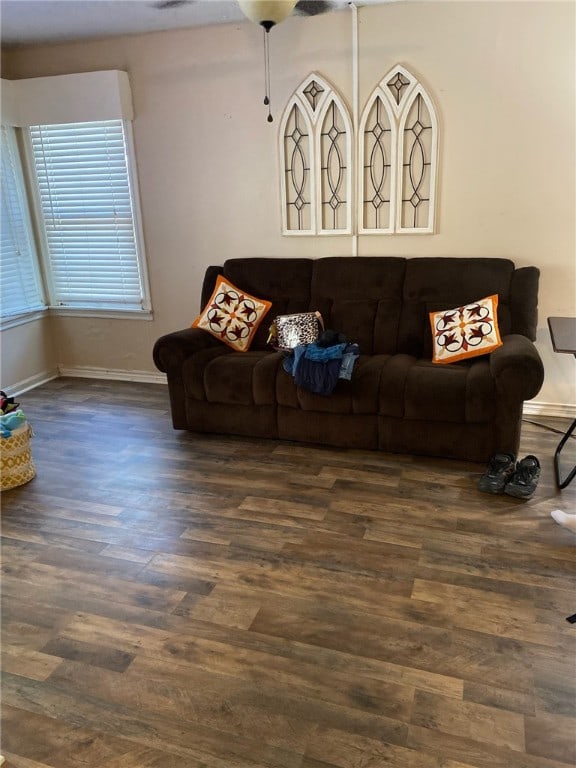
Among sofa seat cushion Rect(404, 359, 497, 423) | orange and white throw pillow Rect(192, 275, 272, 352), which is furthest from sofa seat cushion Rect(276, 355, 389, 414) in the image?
orange and white throw pillow Rect(192, 275, 272, 352)

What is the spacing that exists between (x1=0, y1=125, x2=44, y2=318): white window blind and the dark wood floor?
1.86 m

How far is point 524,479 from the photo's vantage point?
108 inches

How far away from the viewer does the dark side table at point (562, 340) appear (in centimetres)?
259

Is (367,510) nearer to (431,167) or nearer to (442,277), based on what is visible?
(442,277)

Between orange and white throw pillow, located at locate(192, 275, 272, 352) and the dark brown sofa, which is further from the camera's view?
orange and white throw pillow, located at locate(192, 275, 272, 352)

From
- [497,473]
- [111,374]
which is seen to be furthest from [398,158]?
[111,374]

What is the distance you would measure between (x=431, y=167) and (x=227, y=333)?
166cm

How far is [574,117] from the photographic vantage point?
10.7ft

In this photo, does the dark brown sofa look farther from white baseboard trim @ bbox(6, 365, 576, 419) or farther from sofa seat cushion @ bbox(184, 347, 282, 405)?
white baseboard trim @ bbox(6, 365, 576, 419)

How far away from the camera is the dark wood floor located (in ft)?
5.21

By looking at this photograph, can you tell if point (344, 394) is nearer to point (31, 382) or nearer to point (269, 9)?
point (269, 9)

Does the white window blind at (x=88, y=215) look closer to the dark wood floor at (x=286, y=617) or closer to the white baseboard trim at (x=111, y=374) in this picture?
the white baseboard trim at (x=111, y=374)

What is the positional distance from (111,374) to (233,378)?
1.86m

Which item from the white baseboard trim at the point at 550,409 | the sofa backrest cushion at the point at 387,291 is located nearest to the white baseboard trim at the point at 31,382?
the sofa backrest cushion at the point at 387,291
